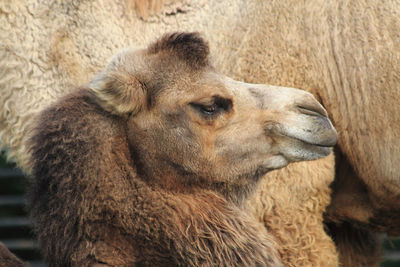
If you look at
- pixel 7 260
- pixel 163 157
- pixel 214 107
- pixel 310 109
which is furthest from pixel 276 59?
pixel 7 260

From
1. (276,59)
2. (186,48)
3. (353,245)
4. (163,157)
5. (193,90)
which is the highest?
(186,48)

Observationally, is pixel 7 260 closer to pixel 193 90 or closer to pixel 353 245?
pixel 193 90

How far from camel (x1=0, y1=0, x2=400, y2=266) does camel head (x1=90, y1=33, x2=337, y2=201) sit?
0.81 meters

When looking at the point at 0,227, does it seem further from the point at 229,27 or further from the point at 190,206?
the point at 190,206

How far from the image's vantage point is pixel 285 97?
321 centimetres

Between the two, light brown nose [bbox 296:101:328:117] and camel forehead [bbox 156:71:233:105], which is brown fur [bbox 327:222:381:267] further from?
camel forehead [bbox 156:71:233:105]

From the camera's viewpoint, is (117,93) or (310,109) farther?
(310,109)

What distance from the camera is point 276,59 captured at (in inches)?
160

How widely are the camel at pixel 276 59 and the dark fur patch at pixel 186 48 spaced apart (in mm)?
799

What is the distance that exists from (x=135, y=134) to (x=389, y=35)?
5.68 ft

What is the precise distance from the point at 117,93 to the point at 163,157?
34 centimetres

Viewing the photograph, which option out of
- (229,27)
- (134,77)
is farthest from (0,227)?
(134,77)

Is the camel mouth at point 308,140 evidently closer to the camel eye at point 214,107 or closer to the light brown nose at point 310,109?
the light brown nose at point 310,109

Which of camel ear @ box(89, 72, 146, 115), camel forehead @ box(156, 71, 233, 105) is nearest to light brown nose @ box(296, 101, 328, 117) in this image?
camel forehead @ box(156, 71, 233, 105)
